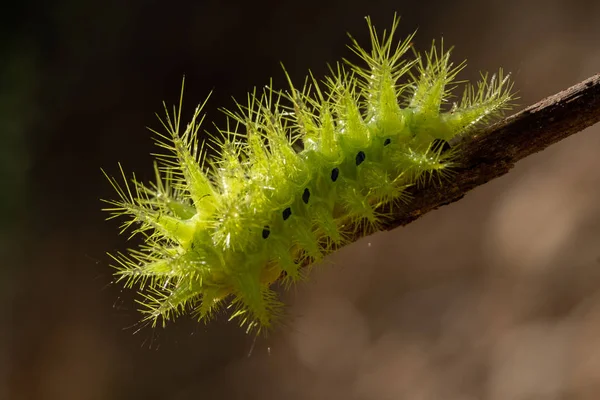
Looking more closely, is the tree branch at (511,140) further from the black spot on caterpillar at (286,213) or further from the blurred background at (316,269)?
the blurred background at (316,269)

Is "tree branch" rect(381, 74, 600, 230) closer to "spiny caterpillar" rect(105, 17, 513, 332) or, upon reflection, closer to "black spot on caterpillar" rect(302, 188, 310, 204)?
"spiny caterpillar" rect(105, 17, 513, 332)

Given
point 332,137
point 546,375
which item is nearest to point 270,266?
point 332,137

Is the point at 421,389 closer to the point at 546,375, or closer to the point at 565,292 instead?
the point at 546,375

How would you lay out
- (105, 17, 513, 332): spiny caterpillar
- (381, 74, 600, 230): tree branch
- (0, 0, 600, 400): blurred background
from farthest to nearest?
(0, 0, 600, 400): blurred background, (105, 17, 513, 332): spiny caterpillar, (381, 74, 600, 230): tree branch

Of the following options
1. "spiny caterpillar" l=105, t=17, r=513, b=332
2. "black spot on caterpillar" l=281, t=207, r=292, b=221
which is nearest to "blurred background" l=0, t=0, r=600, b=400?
"spiny caterpillar" l=105, t=17, r=513, b=332

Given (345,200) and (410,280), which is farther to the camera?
(410,280)

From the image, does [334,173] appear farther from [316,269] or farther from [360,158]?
[316,269]
